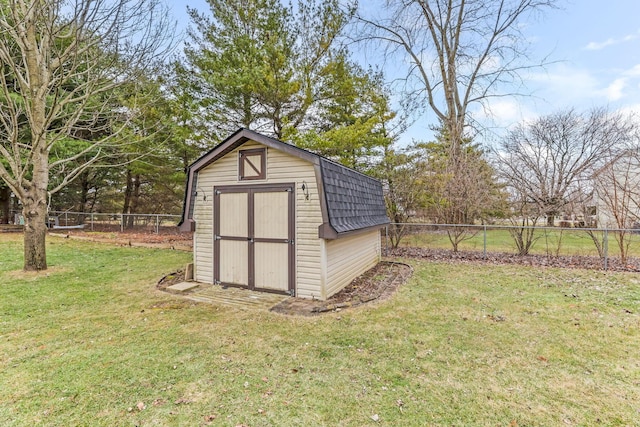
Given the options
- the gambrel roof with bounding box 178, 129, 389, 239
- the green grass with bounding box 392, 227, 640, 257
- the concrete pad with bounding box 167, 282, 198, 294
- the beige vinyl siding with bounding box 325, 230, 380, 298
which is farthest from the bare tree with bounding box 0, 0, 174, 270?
the green grass with bounding box 392, 227, 640, 257

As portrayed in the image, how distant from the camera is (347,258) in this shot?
242 inches

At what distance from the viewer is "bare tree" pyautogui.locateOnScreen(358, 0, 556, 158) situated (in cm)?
1334

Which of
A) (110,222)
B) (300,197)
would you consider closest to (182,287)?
(300,197)

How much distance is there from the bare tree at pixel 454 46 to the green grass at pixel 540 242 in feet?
16.8

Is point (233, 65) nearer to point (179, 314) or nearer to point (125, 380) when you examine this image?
point (179, 314)

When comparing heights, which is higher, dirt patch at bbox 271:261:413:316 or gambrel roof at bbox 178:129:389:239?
gambrel roof at bbox 178:129:389:239

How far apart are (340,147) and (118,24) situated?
7066 millimetres

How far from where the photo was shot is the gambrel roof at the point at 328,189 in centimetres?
495

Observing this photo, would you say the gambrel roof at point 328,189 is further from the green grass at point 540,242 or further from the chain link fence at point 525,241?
the green grass at point 540,242

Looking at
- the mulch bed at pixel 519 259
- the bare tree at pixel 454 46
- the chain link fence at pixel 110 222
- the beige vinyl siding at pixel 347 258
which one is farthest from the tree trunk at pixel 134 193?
the mulch bed at pixel 519 259

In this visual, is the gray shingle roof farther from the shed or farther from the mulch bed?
the mulch bed

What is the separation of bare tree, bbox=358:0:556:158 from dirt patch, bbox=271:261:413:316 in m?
8.35

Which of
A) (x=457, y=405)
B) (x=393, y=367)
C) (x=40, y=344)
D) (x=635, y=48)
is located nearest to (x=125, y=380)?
(x=40, y=344)

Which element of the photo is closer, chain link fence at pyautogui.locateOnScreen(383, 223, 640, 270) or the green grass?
chain link fence at pyautogui.locateOnScreen(383, 223, 640, 270)
